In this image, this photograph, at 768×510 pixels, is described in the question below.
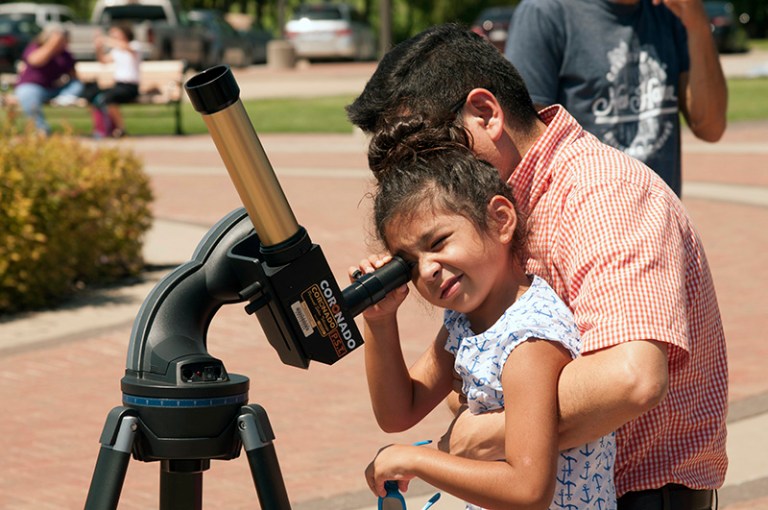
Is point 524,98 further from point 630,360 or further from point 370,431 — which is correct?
point 370,431

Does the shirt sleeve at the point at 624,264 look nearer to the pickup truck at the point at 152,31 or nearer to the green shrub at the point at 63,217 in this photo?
the green shrub at the point at 63,217

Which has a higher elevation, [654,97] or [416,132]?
[416,132]

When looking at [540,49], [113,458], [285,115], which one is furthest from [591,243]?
[285,115]

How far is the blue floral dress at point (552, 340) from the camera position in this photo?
1.91 m

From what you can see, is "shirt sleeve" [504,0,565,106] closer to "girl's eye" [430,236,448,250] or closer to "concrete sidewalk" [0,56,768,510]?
"concrete sidewalk" [0,56,768,510]

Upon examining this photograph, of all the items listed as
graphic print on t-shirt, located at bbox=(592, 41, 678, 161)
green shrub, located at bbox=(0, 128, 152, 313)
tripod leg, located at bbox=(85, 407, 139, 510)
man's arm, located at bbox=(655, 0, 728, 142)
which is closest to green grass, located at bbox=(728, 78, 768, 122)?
green shrub, located at bbox=(0, 128, 152, 313)

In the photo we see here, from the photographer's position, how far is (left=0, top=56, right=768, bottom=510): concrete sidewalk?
460cm

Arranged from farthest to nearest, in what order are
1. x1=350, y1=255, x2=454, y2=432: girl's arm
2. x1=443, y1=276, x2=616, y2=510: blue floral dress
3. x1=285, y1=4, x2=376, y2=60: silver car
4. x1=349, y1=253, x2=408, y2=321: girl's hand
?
x1=285, y1=4, x2=376, y2=60: silver car
x1=350, y1=255, x2=454, y2=432: girl's arm
x1=349, y1=253, x2=408, y2=321: girl's hand
x1=443, y1=276, x2=616, y2=510: blue floral dress

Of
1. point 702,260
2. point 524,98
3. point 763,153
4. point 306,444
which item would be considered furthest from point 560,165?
point 763,153

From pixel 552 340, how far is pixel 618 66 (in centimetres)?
211

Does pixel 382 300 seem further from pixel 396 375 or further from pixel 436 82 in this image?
pixel 436 82

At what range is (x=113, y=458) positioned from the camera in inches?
70.4

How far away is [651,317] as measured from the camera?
5.90ft

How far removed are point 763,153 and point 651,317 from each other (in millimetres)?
12927
